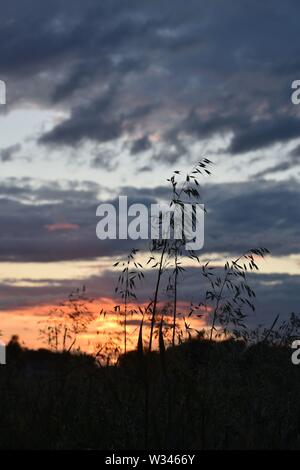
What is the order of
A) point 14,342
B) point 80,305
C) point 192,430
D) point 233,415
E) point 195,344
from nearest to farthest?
point 192,430, point 233,415, point 195,344, point 80,305, point 14,342

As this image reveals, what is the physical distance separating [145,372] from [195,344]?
237 cm

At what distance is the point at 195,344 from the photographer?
927 cm

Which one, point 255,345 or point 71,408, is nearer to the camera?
point 71,408

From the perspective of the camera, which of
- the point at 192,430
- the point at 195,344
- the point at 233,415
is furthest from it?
the point at 195,344

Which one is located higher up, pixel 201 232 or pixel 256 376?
pixel 201 232

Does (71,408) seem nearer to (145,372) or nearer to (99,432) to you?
(99,432)
